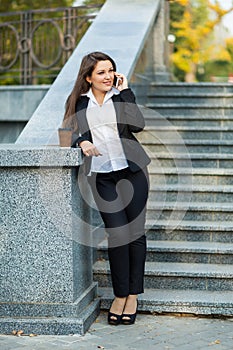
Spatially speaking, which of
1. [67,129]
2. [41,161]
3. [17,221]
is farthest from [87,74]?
[17,221]

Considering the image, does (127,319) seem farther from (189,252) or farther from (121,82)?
(121,82)

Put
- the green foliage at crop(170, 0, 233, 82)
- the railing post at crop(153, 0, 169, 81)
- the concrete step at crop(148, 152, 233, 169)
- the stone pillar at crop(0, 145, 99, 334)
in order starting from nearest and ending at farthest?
the stone pillar at crop(0, 145, 99, 334) → the concrete step at crop(148, 152, 233, 169) → the railing post at crop(153, 0, 169, 81) → the green foliage at crop(170, 0, 233, 82)

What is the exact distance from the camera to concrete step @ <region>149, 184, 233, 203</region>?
Result: 7.23 m

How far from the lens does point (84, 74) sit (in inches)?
220

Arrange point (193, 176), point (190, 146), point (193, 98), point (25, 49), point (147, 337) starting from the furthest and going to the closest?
1. point (25, 49)
2. point (193, 98)
3. point (190, 146)
4. point (193, 176)
5. point (147, 337)

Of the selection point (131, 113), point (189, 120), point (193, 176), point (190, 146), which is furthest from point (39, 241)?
point (189, 120)

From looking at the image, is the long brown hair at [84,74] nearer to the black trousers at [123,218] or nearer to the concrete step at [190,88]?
the black trousers at [123,218]

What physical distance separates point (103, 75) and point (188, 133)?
10.4 ft

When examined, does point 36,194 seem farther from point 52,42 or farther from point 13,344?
point 52,42

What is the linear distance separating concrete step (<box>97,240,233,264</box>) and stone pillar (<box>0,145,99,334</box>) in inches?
48.3

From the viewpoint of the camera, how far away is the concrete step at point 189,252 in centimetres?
637

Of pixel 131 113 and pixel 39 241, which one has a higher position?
pixel 131 113

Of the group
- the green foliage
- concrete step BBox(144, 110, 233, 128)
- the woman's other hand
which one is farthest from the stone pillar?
the green foliage

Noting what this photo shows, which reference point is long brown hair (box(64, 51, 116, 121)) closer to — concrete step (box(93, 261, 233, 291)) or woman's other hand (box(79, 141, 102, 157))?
woman's other hand (box(79, 141, 102, 157))
